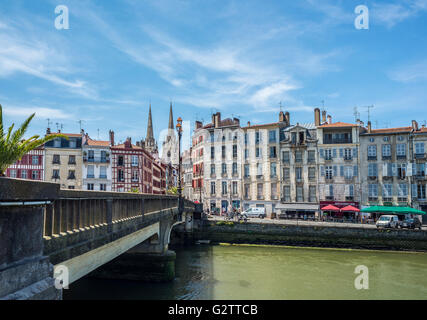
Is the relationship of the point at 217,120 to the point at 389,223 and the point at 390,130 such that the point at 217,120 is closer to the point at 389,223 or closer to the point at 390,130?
the point at 390,130

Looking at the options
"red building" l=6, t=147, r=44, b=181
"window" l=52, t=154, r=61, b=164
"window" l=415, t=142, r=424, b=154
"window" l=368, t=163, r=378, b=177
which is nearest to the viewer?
"window" l=415, t=142, r=424, b=154

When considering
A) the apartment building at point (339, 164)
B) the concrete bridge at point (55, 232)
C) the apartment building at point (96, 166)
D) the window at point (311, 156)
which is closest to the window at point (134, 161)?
the apartment building at point (96, 166)

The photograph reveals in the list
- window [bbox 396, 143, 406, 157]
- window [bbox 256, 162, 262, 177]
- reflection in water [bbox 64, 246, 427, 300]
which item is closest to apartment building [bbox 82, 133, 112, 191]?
window [bbox 256, 162, 262, 177]

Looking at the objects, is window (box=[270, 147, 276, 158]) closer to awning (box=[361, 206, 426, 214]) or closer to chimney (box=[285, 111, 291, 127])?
chimney (box=[285, 111, 291, 127])

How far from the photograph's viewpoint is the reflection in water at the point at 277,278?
17.7 m

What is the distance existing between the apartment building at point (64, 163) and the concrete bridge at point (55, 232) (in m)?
34.1

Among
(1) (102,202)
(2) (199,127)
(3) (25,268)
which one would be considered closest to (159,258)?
(1) (102,202)

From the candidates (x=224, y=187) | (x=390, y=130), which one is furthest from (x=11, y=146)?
(x=224, y=187)

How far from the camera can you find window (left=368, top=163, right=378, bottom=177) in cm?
4450

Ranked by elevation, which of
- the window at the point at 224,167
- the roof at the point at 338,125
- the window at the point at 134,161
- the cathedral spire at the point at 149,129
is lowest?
the window at the point at 224,167

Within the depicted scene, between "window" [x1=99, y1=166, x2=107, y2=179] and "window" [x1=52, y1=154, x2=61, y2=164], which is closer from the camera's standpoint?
"window" [x1=52, y1=154, x2=61, y2=164]

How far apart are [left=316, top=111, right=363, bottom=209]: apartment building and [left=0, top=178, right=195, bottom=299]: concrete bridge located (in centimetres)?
3467

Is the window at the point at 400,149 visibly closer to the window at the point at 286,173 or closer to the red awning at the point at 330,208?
the red awning at the point at 330,208
